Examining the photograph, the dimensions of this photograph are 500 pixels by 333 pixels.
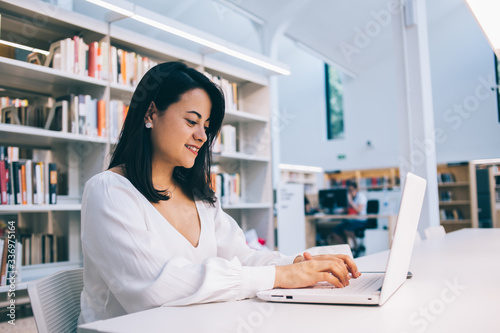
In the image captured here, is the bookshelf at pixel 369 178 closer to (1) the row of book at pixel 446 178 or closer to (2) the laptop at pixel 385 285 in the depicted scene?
(1) the row of book at pixel 446 178

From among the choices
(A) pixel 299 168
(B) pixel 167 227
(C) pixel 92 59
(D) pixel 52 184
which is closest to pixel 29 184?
(D) pixel 52 184

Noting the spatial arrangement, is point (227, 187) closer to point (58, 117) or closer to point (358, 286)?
point (58, 117)

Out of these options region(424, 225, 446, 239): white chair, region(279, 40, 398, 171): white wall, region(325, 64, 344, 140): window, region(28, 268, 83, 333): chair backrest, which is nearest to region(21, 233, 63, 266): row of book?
region(28, 268, 83, 333): chair backrest

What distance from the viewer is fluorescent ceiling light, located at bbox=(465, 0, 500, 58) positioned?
1.58 meters

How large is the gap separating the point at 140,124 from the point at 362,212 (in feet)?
27.4

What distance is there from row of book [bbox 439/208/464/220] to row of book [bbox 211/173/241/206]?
7001 mm

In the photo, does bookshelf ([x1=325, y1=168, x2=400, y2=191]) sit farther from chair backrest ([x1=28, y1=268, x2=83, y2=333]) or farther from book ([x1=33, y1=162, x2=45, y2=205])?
chair backrest ([x1=28, y1=268, x2=83, y2=333])

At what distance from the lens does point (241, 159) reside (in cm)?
491

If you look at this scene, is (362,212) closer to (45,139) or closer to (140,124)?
(45,139)

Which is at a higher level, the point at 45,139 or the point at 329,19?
the point at 329,19

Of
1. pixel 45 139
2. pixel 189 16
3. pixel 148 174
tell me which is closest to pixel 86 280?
pixel 148 174

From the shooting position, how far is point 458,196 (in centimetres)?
1002

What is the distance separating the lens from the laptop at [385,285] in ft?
3.00

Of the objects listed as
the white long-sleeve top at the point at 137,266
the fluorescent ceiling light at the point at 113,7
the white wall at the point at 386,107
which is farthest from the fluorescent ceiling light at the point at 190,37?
the white wall at the point at 386,107
